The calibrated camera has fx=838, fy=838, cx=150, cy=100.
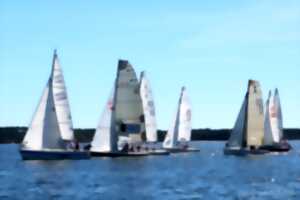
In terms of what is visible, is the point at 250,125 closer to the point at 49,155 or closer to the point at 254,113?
the point at 254,113

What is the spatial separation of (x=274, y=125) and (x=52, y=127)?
43021mm

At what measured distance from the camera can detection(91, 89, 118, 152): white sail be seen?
78875 mm

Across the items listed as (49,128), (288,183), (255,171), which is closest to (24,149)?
(49,128)

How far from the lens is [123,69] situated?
80.9 metres

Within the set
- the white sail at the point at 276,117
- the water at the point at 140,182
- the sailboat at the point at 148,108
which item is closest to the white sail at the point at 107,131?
the water at the point at 140,182

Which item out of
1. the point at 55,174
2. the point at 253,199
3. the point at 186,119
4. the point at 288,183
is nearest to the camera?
the point at 253,199

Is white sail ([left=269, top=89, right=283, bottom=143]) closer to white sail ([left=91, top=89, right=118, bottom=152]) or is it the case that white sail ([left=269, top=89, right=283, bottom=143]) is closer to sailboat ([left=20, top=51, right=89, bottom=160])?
white sail ([left=91, top=89, right=118, bottom=152])

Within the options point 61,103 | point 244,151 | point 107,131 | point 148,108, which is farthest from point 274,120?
point 61,103

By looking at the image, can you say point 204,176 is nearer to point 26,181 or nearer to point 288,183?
point 288,183

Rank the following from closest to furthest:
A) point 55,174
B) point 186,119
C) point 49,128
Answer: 1. point 55,174
2. point 49,128
3. point 186,119

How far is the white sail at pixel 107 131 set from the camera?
7888 cm

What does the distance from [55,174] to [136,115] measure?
25.0m

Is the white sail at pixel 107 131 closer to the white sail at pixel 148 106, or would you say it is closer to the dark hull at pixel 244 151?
the white sail at pixel 148 106

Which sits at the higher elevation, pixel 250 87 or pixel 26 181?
pixel 250 87
